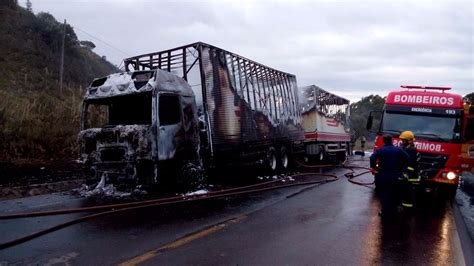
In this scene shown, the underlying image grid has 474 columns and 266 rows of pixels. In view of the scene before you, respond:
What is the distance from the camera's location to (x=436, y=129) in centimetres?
965

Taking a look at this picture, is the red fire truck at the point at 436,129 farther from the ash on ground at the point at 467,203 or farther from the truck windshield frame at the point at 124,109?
the truck windshield frame at the point at 124,109

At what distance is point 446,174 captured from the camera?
8992 millimetres

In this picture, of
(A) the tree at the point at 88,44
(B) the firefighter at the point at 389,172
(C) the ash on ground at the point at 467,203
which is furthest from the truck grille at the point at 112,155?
(A) the tree at the point at 88,44

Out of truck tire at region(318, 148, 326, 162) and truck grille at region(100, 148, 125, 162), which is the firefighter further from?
truck tire at region(318, 148, 326, 162)

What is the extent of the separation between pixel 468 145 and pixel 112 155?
26.8 ft

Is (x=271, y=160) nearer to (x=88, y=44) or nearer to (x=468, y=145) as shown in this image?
(x=468, y=145)

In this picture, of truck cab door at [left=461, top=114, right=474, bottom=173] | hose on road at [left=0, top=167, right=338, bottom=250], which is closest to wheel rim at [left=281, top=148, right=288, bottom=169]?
hose on road at [left=0, top=167, right=338, bottom=250]

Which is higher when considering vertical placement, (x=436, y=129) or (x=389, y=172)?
(x=436, y=129)

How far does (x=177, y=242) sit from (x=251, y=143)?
7.46 metres

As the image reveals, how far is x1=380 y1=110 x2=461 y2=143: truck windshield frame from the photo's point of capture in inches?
372

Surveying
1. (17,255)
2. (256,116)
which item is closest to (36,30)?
(256,116)

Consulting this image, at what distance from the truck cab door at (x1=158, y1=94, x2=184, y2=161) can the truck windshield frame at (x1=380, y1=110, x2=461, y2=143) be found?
5059 millimetres

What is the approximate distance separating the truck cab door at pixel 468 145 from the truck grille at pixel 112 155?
7.67 metres

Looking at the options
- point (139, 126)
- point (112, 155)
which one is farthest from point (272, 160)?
point (112, 155)
